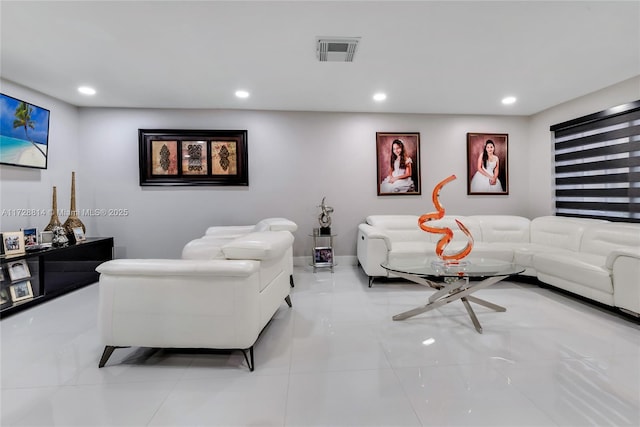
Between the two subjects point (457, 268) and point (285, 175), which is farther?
point (285, 175)

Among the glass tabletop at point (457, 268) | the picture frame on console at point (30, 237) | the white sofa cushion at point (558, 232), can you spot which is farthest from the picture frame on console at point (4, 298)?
the white sofa cushion at point (558, 232)

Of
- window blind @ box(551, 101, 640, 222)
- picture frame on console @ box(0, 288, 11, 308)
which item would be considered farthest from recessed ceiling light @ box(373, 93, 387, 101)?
picture frame on console @ box(0, 288, 11, 308)

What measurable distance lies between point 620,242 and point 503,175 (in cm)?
194

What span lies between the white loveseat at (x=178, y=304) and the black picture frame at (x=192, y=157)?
111 inches

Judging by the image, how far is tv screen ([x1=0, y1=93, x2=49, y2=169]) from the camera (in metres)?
3.15

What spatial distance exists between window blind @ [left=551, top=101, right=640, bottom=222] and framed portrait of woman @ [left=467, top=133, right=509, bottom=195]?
68 centimetres

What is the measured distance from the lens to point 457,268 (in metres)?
2.53

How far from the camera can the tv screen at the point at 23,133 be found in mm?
3146

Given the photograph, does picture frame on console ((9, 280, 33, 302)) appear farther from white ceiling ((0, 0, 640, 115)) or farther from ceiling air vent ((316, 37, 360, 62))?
ceiling air vent ((316, 37, 360, 62))

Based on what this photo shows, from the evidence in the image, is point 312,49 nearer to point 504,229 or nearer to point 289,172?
point 289,172

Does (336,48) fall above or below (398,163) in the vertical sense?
above

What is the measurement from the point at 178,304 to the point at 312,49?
241 cm

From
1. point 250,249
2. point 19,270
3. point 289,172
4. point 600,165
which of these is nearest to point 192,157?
point 289,172

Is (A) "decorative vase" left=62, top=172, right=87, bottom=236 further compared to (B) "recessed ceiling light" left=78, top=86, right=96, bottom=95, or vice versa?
(A) "decorative vase" left=62, top=172, right=87, bottom=236
